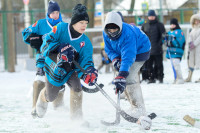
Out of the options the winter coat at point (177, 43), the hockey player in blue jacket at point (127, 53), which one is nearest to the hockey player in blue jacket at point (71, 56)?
the hockey player in blue jacket at point (127, 53)

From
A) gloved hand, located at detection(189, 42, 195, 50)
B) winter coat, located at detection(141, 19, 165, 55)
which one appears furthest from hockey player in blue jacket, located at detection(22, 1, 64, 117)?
gloved hand, located at detection(189, 42, 195, 50)

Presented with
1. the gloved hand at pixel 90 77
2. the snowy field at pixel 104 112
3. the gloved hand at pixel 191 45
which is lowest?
the snowy field at pixel 104 112

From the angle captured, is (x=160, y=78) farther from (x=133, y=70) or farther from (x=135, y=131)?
(x=135, y=131)

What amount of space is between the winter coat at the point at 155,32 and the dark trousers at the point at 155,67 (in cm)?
15

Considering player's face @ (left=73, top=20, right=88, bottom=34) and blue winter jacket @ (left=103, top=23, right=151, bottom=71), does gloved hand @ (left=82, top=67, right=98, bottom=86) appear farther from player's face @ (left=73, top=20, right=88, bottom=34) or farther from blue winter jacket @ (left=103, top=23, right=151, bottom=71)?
player's face @ (left=73, top=20, right=88, bottom=34)

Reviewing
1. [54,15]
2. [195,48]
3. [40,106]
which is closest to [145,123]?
[40,106]

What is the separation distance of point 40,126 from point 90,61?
91 centimetres

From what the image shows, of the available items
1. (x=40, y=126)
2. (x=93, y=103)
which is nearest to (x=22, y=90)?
(x=93, y=103)

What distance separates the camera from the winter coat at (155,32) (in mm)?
8281

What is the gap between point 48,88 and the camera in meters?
4.19

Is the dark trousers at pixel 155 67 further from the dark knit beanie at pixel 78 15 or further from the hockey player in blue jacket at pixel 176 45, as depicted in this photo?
the dark knit beanie at pixel 78 15

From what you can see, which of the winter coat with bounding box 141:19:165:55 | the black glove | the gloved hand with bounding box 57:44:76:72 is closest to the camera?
the gloved hand with bounding box 57:44:76:72

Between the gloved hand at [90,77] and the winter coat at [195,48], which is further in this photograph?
the winter coat at [195,48]

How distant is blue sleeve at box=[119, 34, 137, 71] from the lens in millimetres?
3928
